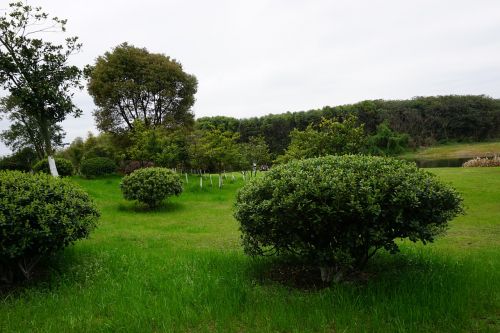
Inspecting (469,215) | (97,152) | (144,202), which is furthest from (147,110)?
(469,215)

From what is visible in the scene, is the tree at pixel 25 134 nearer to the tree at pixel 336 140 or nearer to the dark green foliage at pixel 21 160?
the dark green foliage at pixel 21 160

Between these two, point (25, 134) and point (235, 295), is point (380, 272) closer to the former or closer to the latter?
point (235, 295)

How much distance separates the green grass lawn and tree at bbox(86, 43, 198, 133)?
22.7 meters

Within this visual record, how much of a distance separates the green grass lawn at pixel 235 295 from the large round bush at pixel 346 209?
0.62 meters

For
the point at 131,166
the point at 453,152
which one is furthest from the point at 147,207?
the point at 453,152

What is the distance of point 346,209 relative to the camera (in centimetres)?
456

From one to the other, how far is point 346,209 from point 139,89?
2723 centimetres

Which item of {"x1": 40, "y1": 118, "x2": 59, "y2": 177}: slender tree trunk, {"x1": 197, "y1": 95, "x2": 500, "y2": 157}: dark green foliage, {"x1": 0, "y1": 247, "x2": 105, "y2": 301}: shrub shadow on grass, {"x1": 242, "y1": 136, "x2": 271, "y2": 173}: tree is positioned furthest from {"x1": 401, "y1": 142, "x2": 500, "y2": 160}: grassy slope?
{"x1": 0, "y1": 247, "x2": 105, "y2": 301}: shrub shadow on grass

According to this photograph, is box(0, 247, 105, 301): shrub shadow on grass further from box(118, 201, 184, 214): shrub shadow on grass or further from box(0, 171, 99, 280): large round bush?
box(118, 201, 184, 214): shrub shadow on grass

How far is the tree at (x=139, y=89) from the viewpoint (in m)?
28.7

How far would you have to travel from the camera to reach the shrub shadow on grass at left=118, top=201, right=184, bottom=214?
14.7 m

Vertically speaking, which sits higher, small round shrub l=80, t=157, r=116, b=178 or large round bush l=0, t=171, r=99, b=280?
small round shrub l=80, t=157, r=116, b=178

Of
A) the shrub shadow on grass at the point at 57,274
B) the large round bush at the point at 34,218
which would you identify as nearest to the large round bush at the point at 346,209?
the large round bush at the point at 34,218

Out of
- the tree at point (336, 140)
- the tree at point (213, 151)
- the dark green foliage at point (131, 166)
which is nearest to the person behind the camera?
the tree at point (336, 140)
